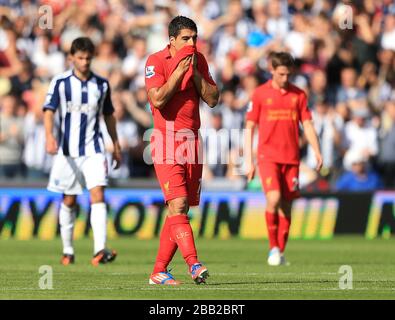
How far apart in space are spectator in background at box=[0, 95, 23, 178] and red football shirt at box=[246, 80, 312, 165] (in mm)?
8194

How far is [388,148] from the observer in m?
20.6

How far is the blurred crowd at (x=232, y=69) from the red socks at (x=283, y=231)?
19.1ft

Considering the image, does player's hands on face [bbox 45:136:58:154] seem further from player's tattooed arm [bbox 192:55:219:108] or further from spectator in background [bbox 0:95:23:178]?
spectator in background [bbox 0:95:23:178]

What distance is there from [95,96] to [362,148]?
775 centimetres

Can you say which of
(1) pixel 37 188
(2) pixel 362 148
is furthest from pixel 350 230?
(1) pixel 37 188

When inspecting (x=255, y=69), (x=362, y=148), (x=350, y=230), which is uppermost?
(x=255, y=69)

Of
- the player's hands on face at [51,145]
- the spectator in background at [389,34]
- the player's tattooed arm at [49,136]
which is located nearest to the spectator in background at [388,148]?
the spectator in background at [389,34]

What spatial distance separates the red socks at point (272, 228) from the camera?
14.3 m

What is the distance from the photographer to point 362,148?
20719 millimetres

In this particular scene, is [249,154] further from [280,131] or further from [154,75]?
[154,75]

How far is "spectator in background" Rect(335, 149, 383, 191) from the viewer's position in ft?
67.0

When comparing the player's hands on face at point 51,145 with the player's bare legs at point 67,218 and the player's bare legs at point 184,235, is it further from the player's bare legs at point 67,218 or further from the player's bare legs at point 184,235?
the player's bare legs at point 184,235
